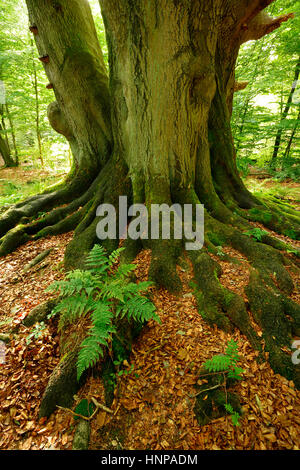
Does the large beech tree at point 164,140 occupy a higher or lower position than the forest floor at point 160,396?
higher

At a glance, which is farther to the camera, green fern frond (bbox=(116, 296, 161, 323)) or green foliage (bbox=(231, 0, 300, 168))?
green foliage (bbox=(231, 0, 300, 168))

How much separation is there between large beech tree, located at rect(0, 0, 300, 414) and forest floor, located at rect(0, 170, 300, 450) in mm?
184

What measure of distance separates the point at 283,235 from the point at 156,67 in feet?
12.6

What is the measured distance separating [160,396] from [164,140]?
139 inches

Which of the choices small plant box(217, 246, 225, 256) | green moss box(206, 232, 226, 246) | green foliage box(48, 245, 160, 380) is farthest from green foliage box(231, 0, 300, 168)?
green foliage box(48, 245, 160, 380)

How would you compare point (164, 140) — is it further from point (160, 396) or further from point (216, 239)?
point (160, 396)

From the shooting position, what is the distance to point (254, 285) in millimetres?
2693

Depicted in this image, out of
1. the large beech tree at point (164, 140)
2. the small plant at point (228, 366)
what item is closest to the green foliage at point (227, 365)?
the small plant at point (228, 366)

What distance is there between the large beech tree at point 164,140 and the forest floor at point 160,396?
0.18m

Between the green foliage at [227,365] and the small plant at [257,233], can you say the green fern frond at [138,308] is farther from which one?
the small plant at [257,233]

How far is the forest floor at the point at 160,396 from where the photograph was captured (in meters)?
1.68

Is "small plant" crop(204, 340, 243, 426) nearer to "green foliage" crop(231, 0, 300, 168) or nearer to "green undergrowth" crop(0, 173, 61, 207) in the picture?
"green undergrowth" crop(0, 173, 61, 207)

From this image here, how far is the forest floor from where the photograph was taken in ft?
5.52
